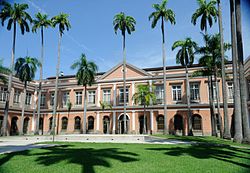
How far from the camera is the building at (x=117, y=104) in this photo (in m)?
31.4

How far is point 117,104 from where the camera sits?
35.5 meters

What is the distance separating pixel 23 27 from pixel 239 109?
32041mm

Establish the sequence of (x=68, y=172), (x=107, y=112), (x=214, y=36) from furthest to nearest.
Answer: (x=107, y=112) < (x=214, y=36) < (x=68, y=172)

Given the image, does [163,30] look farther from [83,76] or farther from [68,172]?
[68,172]

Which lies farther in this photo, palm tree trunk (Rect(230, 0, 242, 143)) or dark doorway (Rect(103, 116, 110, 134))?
dark doorway (Rect(103, 116, 110, 134))

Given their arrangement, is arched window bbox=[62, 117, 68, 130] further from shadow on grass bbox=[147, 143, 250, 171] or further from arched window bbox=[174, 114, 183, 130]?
shadow on grass bbox=[147, 143, 250, 171]

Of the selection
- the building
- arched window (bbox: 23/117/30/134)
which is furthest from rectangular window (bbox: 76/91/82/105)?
arched window (bbox: 23/117/30/134)

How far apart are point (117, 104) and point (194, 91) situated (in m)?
12.6

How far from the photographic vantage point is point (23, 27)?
33062 mm

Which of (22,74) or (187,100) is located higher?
(22,74)

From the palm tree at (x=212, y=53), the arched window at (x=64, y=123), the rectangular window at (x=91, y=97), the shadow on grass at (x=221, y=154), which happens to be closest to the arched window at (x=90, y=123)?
the rectangular window at (x=91, y=97)

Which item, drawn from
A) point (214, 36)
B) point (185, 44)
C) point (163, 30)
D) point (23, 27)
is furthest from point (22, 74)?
point (214, 36)

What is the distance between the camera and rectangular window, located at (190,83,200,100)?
31884mm

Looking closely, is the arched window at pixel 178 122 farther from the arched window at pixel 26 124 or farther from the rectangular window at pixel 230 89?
the arched window at pixel 26 124
